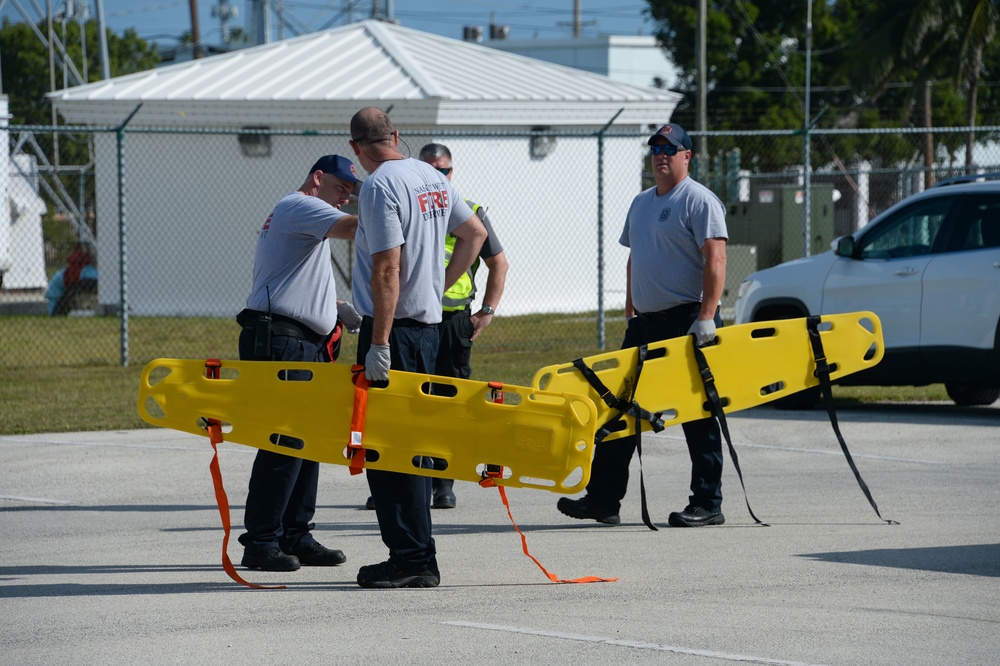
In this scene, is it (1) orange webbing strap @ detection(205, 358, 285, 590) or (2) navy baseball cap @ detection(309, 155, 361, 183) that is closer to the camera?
(1) orange webbing strap @ detection(205, 358, 285, 590)

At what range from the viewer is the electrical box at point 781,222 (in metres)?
24.3

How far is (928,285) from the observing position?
1127 centimetres

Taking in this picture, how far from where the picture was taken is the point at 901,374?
1146cm

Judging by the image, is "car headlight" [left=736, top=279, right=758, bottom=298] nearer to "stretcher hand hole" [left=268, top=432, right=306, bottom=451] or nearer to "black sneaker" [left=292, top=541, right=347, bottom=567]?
"black sneaker" [left=292, top=541, right=347, bottom=567]

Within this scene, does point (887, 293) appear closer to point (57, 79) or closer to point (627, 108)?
point (627, 108)

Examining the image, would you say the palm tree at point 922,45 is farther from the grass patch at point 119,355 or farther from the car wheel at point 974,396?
the car wheel at point 974,396

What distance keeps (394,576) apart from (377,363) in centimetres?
98

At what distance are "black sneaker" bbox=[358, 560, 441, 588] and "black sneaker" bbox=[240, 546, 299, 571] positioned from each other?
53cm

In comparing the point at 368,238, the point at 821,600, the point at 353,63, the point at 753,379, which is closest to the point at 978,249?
the point at 753,379

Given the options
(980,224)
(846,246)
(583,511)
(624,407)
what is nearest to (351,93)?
(846,246)

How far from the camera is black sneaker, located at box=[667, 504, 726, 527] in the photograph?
24.0 ft

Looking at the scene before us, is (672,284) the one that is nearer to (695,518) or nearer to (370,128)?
(695,518)

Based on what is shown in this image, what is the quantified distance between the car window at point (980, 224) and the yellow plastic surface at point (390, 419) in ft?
20.6

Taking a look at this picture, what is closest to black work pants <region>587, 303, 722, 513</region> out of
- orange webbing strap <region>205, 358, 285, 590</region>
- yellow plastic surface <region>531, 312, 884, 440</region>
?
yellow plastic surface <region>531, 312, 884, 440</region>
